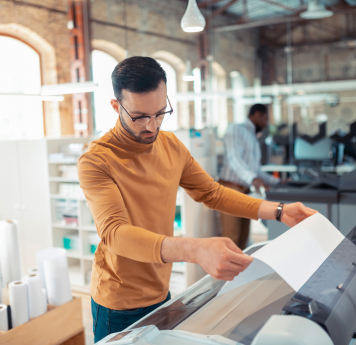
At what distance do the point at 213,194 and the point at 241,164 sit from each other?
7.93ft

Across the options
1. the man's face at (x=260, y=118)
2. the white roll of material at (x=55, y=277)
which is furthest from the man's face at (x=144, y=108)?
the man's face at (x=260, y=118)

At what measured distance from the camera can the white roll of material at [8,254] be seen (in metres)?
2.39

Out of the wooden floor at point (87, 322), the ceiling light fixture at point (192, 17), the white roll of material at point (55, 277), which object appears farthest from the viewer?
the wooden floor at point (87, 322)

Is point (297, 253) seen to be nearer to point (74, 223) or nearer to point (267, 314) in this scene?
point (267, 314)

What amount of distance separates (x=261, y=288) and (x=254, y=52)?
7487 mm

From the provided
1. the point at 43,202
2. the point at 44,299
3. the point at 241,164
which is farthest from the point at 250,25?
the point at 44,299

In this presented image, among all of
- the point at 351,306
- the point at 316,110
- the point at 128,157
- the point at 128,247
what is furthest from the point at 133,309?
the point at 316,110

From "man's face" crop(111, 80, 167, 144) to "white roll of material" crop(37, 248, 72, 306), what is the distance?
1414 millimetres

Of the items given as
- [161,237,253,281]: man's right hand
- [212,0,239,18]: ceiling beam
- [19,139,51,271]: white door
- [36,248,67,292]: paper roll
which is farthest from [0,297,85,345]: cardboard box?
[212,0,239,18]: ceiling beam

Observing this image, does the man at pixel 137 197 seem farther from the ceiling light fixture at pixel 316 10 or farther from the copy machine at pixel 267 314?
the ceiling light fixture at pixel 316 10

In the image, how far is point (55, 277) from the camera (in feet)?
7.73

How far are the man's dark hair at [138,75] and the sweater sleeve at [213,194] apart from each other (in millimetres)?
376

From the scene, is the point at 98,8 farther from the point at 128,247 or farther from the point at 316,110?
the point at 128,247

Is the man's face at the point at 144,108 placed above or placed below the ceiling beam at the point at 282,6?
below
